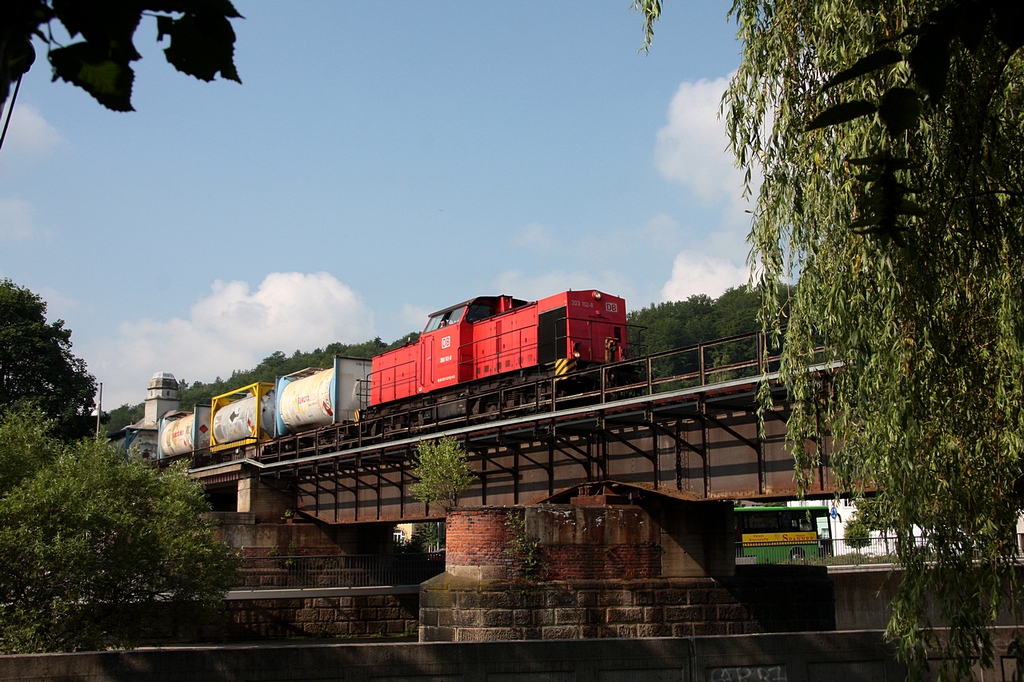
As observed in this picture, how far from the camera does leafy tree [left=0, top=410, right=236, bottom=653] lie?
18.1 metres

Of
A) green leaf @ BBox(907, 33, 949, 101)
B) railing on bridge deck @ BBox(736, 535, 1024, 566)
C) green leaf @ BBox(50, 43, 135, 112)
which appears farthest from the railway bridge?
railing on bridge deck @ BBox(736, 535, 1024, 566)

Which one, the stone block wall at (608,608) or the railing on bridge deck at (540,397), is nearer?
the railing on bridge deck at (540,397)

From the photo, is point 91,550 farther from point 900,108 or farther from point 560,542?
point 900,108

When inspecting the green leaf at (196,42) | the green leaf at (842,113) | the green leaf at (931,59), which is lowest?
the green leaf at (196,42)

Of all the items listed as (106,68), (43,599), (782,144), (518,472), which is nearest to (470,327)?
(518,472)

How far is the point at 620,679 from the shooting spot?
1277 cm

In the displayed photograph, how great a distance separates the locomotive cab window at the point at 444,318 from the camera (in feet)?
108

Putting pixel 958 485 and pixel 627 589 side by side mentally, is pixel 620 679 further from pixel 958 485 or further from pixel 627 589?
pixel 627 589

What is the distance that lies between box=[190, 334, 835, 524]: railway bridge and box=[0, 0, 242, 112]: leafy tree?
10.2 metres

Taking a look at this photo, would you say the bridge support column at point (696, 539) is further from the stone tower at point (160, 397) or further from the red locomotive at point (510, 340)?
the stone tower at point (160, 397)

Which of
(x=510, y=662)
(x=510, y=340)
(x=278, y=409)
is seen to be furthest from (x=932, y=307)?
(x=278, y=409)

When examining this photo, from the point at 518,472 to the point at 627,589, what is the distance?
18.5 feet

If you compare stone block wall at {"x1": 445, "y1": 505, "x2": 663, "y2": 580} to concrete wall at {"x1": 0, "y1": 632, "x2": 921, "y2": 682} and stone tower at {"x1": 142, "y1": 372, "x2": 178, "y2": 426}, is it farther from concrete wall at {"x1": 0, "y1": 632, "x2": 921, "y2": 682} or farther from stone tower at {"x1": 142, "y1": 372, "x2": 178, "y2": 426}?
stone tower at {"x1": 142, "y1": 372, "x2": 178, "y2": 426}

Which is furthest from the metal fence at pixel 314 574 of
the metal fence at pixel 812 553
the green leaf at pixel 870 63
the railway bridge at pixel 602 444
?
the green leaf at pixel 870 63
